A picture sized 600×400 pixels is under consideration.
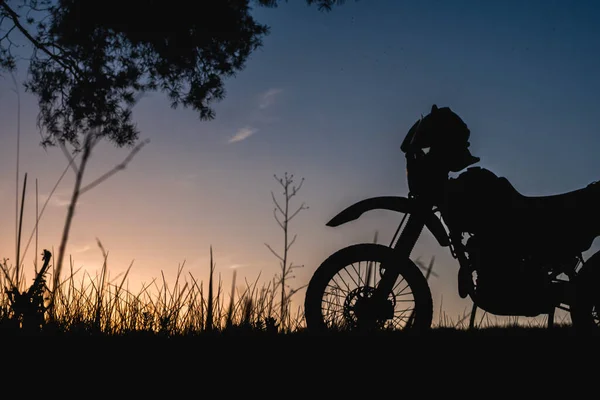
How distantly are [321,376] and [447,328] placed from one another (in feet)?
10.2

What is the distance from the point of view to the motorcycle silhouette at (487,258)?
441cm

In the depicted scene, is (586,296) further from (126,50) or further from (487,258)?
(126,50)

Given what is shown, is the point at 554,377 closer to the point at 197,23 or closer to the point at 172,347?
the point at 172,347

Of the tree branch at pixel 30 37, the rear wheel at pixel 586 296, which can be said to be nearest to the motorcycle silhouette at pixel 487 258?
the rear wheel at pixel 586 296

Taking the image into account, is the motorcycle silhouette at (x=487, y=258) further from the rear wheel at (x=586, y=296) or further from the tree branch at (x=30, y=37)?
the tree branch at (x=30, y=37)

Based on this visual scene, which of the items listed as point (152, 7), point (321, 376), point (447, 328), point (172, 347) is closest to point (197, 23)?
point (152, 7)

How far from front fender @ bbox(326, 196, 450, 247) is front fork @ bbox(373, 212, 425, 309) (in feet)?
0.21

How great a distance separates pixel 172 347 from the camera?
3.41 metres

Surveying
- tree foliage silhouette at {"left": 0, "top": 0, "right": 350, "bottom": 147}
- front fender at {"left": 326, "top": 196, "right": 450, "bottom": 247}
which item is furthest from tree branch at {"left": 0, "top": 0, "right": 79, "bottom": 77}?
front fender at {"left": 326, "top": 196, "right": 450, "bottom": 247}

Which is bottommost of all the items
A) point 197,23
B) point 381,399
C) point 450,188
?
point 381,399

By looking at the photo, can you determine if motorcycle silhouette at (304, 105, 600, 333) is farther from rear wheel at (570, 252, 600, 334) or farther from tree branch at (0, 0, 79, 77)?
tree branch at (0, 0, 79, 77)

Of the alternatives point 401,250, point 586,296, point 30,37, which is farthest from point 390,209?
point 30,37

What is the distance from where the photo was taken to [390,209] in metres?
4.66

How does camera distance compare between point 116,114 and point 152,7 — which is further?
point 116,114
